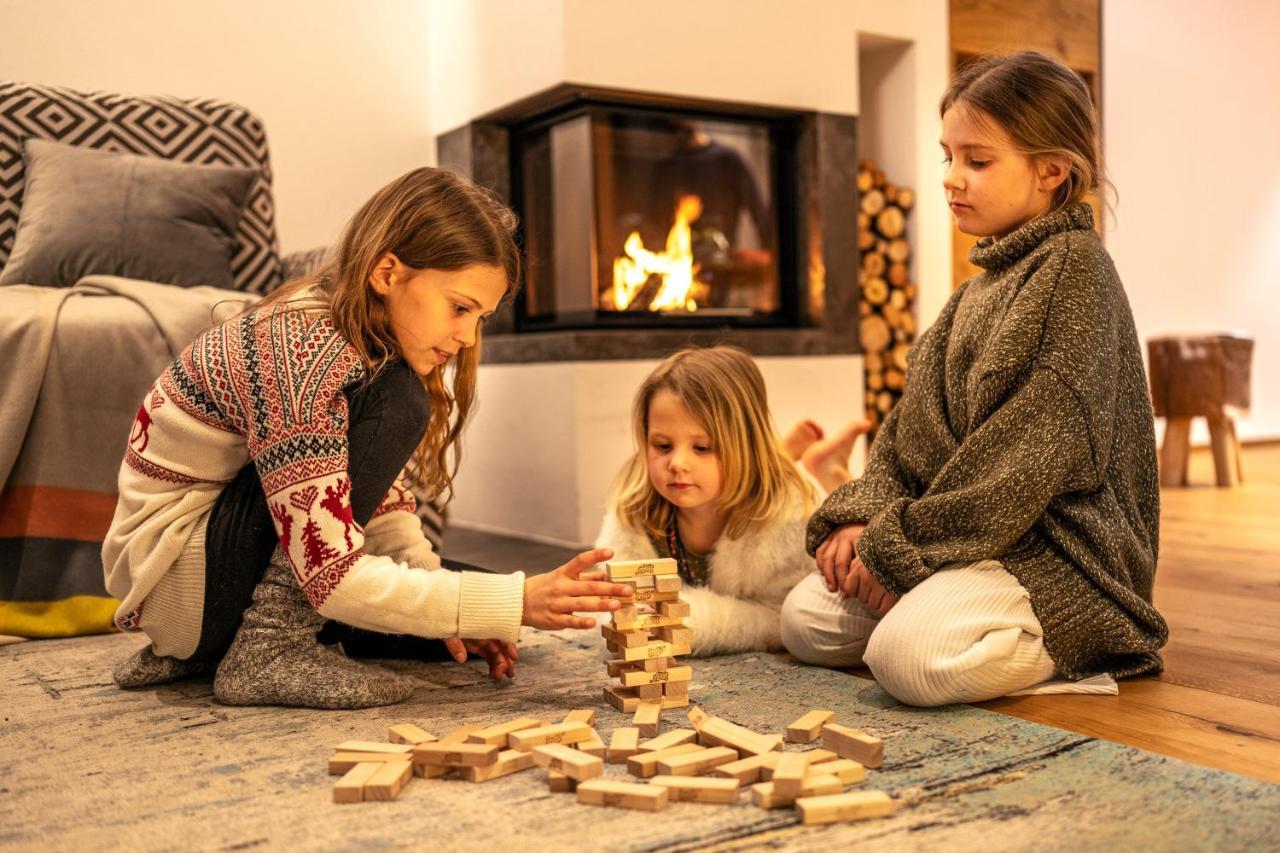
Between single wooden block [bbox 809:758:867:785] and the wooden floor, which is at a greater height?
single wooden block [bbox 809:758:867:785]

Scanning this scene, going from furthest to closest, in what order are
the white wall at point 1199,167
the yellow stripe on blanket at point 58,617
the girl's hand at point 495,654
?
the white wall at point 1199,167 → the yellow stripe on blanket at point 58,617 → the girl's hand at point 495,654

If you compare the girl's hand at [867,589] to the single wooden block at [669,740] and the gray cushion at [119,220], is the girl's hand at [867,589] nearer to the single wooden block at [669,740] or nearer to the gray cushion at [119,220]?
the single wooden block at [669,740]

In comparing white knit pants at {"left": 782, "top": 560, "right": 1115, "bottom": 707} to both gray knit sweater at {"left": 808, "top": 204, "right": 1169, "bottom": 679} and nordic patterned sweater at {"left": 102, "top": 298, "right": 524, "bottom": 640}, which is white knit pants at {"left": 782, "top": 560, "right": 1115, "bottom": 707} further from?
nordic patterned sweater at {"left": 102, "top": 298, "right": 524, "bottom": 640}

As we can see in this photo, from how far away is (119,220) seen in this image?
7.84ft

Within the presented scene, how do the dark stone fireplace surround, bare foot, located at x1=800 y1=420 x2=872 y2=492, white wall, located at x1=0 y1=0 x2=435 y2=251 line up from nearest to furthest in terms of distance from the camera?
bare foot, located at x1=800 y1=420 x2=872 y2=492
white wall, located at x1=0 y1=0 x2=435 y2=251
the dark stone fireplace surround

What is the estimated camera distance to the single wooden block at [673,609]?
1.46 m

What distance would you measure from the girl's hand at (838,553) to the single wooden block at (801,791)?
0.55 meters

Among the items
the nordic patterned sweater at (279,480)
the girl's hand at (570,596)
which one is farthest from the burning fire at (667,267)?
the girl's hand at (570,596)

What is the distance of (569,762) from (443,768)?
14 cm

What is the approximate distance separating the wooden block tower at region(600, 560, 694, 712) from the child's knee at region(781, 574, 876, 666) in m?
0.27

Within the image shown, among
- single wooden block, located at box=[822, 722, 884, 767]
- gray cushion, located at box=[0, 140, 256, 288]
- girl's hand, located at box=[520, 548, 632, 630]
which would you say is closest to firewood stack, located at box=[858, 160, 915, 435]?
gray cushion, located at box=[0, 140, 256, 288]

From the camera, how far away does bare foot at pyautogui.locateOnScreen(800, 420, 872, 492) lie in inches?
98.0

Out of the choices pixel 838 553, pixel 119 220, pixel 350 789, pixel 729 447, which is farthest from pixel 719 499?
pixel 119 220

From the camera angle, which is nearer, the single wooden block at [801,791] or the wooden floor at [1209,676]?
the single wooden block at [801,791]
